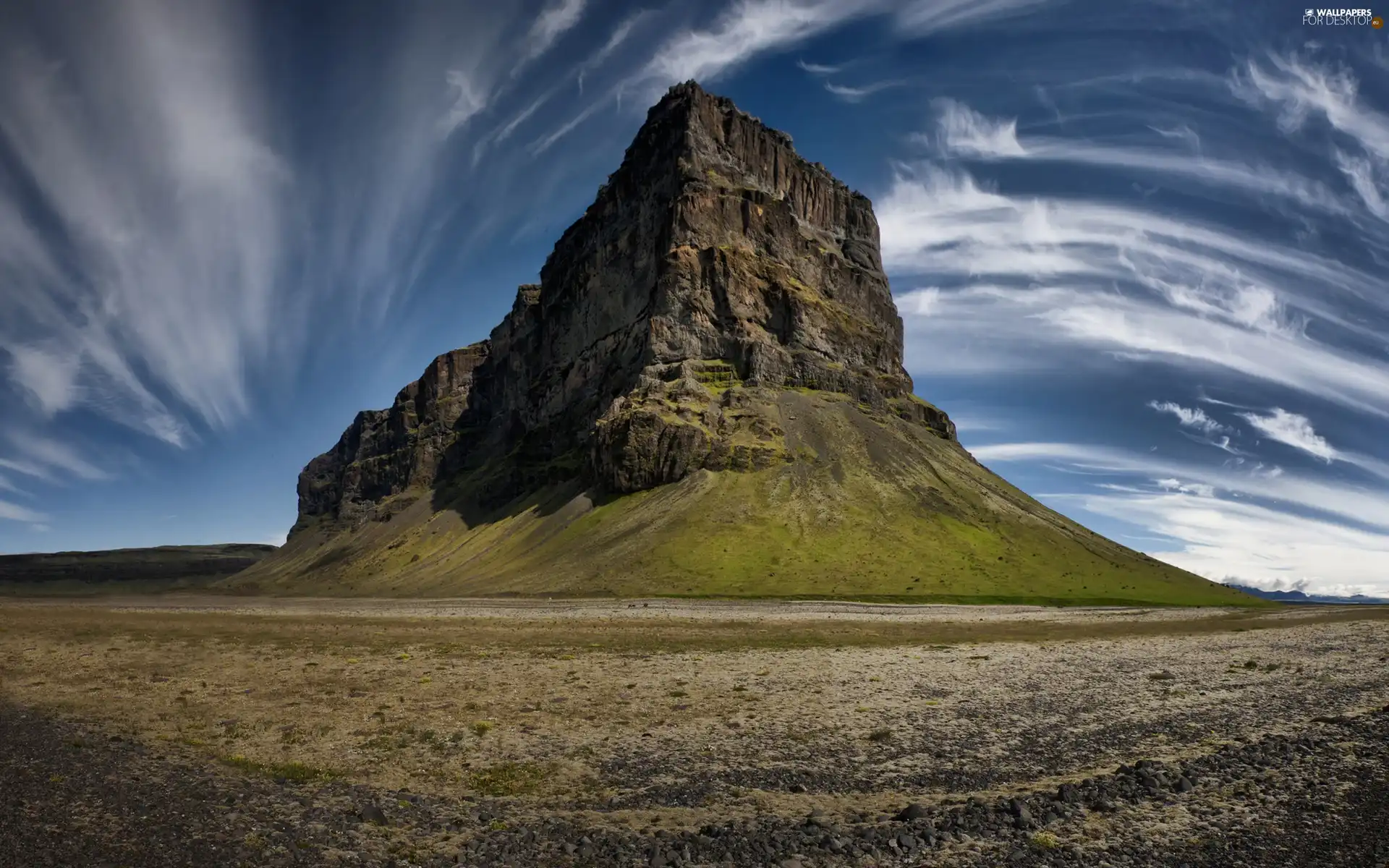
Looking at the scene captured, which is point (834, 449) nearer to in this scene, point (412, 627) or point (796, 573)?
point (796, 573)

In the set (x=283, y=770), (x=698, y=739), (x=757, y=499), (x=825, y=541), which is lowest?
(x=698, y=739)

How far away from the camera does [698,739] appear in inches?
747

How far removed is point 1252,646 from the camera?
126ft

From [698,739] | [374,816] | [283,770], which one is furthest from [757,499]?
[374,816]

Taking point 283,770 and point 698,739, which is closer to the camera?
point 283,770

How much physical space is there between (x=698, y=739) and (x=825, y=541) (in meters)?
105

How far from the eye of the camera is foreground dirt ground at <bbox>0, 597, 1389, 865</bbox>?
11.9 m

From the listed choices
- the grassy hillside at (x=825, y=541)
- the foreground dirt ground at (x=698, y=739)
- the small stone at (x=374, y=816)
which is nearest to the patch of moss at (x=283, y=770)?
the foreground dirt ground at (x=698, y=739)

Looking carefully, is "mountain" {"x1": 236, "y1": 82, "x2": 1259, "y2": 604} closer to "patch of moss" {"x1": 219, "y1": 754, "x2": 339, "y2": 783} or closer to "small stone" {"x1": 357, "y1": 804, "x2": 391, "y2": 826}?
"patch of moss" {"x1": 219, "y1": 754, "x2": 339, "y2": 783}

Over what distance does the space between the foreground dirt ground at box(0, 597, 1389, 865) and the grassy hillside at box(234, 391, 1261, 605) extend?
66205 millimetres

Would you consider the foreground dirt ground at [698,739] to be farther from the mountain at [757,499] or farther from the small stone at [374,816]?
the mountain at [757,499]

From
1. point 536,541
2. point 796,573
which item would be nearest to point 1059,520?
point 796,573

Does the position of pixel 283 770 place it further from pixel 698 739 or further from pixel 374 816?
pixel 698 739

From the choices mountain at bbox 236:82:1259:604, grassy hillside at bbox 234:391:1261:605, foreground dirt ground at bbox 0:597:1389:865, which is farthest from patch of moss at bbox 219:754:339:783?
mountain at bbox 236:82:1259:604
